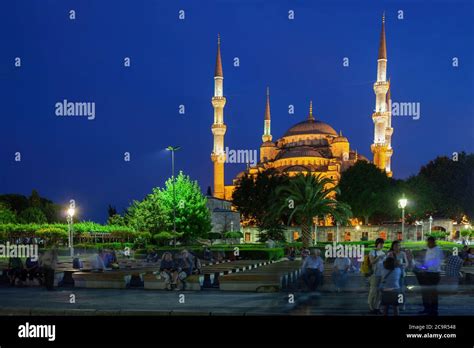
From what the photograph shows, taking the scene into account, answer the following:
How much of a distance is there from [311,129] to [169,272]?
86.8 metres

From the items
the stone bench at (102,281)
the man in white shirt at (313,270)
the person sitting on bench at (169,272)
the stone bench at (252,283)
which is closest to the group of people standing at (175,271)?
the person sitting on bench at (169,272)

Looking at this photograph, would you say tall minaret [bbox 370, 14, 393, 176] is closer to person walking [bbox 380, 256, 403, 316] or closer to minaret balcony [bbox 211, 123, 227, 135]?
minaret balcony [bbox 211, 123, 227, 135]

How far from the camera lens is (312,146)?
95812 millimetres

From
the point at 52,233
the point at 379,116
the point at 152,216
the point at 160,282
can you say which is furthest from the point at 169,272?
the point at 379,116

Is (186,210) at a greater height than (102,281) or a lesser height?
greater

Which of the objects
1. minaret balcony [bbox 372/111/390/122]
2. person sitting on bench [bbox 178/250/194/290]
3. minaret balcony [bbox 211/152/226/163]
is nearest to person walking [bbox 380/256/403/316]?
person sitting on bench [bbox 178/250/194/290]

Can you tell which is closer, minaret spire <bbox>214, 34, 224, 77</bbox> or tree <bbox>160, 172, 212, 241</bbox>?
tree <bbox>160, 172, 212, 241</bbox>

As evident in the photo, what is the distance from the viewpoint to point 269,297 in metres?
12.7

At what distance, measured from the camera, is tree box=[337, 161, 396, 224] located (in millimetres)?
61906

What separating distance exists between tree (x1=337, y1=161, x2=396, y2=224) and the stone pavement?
50.2 metres

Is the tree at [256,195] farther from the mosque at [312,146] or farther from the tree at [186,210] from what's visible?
the tree at [186,210]

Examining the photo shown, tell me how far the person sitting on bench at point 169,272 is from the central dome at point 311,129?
8561 centimetres

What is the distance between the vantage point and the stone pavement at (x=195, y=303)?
1023 cm

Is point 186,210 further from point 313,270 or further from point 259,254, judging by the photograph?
point 313,270
